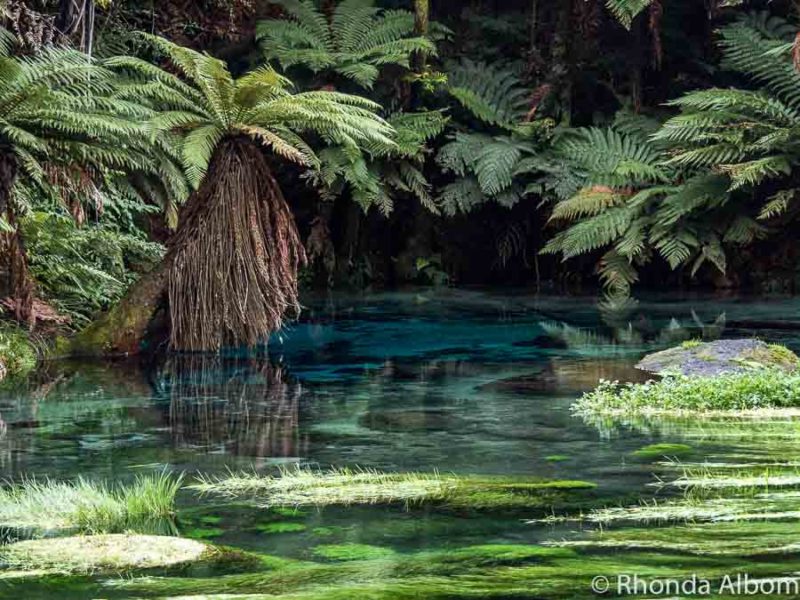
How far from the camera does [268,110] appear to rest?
898cm

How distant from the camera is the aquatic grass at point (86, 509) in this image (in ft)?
12.8

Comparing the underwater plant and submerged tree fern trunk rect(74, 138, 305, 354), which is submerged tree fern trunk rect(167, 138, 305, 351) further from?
the underwater plant

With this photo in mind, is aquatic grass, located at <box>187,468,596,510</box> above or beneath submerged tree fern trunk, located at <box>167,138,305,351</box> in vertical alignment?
beneath

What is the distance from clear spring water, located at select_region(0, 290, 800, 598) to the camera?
3965 millimetres

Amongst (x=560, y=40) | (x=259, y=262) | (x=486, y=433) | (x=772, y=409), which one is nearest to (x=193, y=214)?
(x=259, y=262)

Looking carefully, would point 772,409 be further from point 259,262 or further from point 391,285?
point 391,285

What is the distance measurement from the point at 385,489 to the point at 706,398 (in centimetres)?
279

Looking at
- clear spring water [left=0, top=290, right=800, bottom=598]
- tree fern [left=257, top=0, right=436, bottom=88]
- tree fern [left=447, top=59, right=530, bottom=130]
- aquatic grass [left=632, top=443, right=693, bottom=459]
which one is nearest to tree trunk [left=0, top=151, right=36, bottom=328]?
clear spring water [left=0, top=290, right=800, bottom=598]

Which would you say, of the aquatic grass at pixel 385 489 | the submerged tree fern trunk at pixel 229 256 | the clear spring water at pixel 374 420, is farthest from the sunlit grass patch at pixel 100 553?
the submerged tree fern trunk at pixel 229 256

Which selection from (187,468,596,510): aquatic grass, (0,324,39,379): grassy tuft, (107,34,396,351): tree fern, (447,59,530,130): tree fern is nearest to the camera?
(187,468,596,510): aquatic grass

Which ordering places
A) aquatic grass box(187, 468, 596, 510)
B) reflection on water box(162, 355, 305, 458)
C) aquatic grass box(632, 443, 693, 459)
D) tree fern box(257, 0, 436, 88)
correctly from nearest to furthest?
aquatic grass box(187, 468, 596, 510) < aquatic grass box(632, 443, 693, 459) < reflection on water box(162, 355, 305, 458) < tree fern box(257, 0, 436, 88)

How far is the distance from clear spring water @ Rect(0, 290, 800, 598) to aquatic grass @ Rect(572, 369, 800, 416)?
32 cm

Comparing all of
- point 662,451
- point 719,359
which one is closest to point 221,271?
point 719,359

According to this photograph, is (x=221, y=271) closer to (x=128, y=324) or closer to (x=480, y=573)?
(x=128, y=324)
